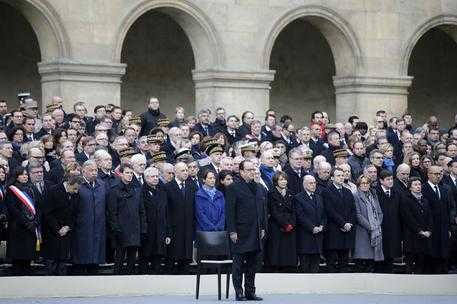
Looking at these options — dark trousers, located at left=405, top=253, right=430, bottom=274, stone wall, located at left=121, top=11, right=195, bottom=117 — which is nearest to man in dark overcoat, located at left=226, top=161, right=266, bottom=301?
dark trousers, located at left=405, top=253, right=430, bottom=274

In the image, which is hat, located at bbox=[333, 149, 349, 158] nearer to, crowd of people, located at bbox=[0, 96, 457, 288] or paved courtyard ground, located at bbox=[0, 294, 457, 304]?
crowd of people, located at bbox=[0, 96, 457, 288]

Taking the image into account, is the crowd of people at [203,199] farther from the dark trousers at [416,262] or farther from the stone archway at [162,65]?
the stone archway at [162,65]

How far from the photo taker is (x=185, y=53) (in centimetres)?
3222

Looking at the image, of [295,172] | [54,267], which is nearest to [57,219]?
[54,267]

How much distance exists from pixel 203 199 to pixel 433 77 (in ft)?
54.2

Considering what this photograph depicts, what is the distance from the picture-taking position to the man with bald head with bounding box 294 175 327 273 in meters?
20.5

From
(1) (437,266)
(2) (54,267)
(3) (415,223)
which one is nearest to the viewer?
(2) (54,267)

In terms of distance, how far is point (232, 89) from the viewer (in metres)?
28.9

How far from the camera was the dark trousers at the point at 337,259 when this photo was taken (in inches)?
827

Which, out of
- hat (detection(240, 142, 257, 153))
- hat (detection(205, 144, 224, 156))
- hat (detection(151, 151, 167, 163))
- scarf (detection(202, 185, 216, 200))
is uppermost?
hat (detection(205, 144, 224, 156))

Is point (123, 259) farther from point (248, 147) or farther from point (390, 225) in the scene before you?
point (390, 225)

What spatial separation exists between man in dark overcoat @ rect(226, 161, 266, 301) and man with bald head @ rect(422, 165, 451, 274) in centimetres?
416

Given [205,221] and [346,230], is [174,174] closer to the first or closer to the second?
[205,221]

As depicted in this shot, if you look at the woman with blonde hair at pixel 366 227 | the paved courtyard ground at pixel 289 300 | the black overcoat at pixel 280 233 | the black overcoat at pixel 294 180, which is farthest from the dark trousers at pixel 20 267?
the woman with blonde hair at pixel 366 227
